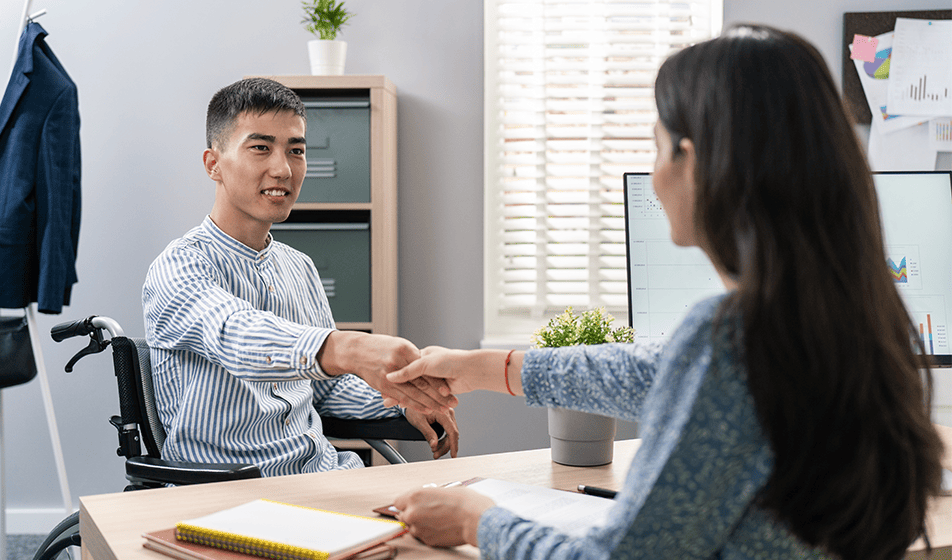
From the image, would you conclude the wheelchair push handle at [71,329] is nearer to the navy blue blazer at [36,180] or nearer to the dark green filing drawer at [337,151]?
the navy blue blazer at [36,180]

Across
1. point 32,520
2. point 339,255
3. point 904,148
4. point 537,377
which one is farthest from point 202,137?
point 904,148

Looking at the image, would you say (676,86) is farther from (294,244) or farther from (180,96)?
(180,96)

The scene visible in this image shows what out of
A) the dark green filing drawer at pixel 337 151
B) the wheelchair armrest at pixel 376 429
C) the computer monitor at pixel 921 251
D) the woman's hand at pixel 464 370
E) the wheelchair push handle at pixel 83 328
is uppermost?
the dark green filing drawer at pixel 337 151

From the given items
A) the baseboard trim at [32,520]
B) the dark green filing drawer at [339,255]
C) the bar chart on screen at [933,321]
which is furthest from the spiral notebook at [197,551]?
the baseboard trim at [32,520]

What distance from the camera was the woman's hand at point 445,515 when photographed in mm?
845

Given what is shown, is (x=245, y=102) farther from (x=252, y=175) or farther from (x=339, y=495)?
(x=339, y=495)

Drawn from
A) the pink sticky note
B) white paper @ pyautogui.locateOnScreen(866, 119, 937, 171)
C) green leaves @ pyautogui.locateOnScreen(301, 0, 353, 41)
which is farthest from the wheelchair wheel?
the pink sticky note

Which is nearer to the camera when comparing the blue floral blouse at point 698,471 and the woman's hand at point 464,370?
the blue floral blouse at point 698,471

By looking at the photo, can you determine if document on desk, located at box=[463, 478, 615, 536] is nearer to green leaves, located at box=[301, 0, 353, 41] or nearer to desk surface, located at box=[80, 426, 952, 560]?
desk surface, located at box=[80, 426, 952, 560]

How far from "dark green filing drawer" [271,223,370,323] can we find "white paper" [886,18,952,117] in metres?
1.95

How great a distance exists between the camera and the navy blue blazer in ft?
7.28

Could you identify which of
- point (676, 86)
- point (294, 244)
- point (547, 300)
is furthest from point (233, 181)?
point (547, 300)

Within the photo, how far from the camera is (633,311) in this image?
64.0 inches

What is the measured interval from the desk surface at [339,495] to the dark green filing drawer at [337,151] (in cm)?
139
